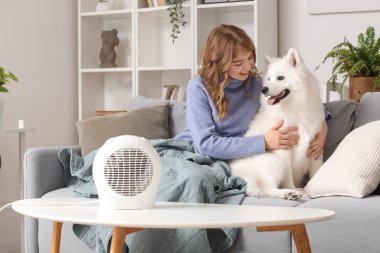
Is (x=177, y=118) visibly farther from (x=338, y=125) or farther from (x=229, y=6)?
(x=229, y=6)

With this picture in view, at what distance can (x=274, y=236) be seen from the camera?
2.16m

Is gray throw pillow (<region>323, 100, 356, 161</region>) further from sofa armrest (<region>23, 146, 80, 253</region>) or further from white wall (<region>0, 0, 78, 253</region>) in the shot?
white wall (<region>0, 0, 78, 253</region>)

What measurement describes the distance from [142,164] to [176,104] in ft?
4.09

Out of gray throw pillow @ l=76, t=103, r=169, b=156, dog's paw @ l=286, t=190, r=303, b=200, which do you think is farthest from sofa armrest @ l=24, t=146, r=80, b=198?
dog's paw @ l=286, t=190, r=303, b=200

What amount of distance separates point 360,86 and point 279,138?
852mm

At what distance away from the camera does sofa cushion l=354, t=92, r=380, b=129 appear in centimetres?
260

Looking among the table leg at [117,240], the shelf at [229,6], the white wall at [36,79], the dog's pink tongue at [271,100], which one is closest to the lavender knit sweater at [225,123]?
the dog's pink tongue at [271,100]

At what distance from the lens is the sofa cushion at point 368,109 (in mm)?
2600

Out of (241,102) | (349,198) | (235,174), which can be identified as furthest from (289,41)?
(349,198)

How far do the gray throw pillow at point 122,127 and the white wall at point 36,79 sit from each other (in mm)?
1202

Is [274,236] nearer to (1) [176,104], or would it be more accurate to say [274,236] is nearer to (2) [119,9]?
(1) [176,104]

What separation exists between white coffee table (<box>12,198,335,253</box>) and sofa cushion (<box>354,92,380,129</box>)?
38.9 inches

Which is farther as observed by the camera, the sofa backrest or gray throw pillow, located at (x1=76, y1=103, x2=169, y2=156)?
gray throw pillow, located at (x1=76, y1=103, x2=169, y2=156)

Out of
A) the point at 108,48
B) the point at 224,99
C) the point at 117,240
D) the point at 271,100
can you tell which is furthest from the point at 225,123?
the point at 108,48
